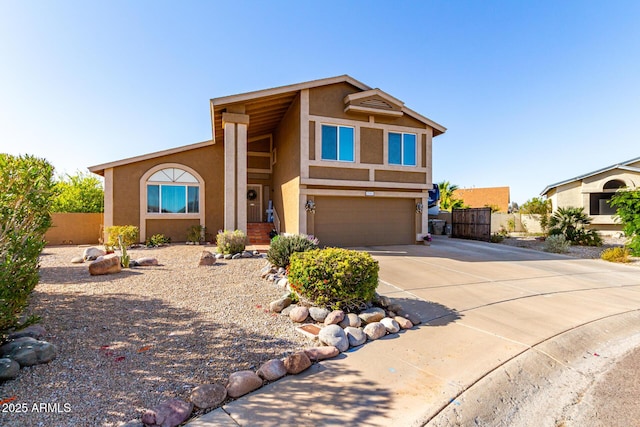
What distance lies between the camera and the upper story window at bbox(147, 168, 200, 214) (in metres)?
14.4

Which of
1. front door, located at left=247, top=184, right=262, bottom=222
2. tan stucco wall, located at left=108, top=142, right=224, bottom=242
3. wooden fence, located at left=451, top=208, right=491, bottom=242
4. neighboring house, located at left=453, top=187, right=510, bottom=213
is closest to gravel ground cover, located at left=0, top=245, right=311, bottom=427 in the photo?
tan stucco wall, located at left=108, top=142, right=224, bottom=242

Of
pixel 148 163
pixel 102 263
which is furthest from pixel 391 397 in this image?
pixel 148 163

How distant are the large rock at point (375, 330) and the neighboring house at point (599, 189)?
22971 mm

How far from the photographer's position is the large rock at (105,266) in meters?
7.76

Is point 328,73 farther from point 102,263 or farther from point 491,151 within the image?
point 491,151

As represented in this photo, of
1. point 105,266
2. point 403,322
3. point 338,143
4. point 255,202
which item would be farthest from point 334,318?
point 255,202

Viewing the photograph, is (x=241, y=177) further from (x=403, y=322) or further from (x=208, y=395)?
(x=208, y=395)

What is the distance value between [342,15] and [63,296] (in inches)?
481

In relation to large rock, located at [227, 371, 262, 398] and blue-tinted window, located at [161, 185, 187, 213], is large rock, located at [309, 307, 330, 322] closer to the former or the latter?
large rock, located at [227, 371, 262, 398]

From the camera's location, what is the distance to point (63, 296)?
5918 millimetres

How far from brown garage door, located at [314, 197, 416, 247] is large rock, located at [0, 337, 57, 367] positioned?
32.8ft

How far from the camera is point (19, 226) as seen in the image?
4.14 metres

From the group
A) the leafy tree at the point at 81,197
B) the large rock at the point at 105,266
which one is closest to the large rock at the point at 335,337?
the large rock at the point at 105,266

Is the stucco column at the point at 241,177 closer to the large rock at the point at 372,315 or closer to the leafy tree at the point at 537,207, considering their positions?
the large rock at the point at 372,315
